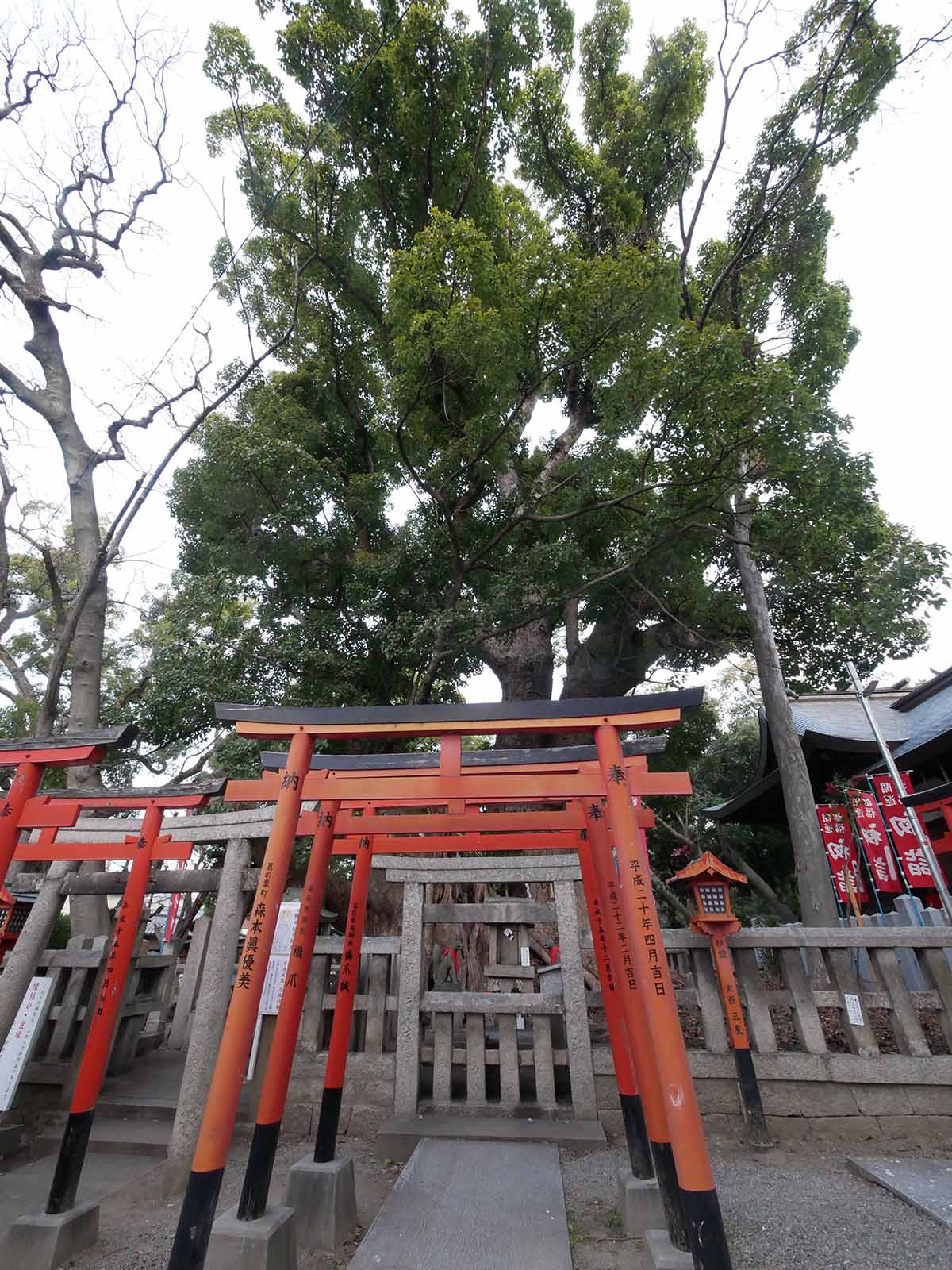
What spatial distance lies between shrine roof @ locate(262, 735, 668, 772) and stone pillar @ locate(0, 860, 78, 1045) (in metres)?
3.76

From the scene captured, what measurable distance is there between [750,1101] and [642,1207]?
168cm

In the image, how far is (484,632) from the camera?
9.48 meters

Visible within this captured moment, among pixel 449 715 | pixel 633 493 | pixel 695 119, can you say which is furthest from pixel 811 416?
pixel 449 715

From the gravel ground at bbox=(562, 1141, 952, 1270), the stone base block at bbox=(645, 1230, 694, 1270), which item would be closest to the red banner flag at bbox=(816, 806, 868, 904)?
the gravel ground at bbox=(562, 1141, 952, 1270)

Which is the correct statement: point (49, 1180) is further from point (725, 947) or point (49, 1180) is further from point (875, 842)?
point (875, 842)

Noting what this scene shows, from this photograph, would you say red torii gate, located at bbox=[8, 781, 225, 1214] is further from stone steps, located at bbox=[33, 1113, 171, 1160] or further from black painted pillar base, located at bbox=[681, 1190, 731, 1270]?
black painted pillar base, located at bbox=[681, 1190, 731, 1270]

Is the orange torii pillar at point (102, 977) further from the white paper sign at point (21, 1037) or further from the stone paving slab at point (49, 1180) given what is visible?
the white paper sign at point (21, 1037)

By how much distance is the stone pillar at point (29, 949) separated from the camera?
5.36 meters

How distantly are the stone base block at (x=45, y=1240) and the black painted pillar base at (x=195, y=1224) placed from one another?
1.48m

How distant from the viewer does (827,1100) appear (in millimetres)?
4938

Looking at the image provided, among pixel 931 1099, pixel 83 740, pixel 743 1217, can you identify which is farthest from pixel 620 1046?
pixel 83 740

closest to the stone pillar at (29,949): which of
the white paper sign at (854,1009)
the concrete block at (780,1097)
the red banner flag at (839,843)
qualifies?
the concrete block at (780,1097)

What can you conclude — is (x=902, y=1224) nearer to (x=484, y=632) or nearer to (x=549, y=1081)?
(x=549, y=1081)

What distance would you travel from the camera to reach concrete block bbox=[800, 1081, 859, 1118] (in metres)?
4.90
